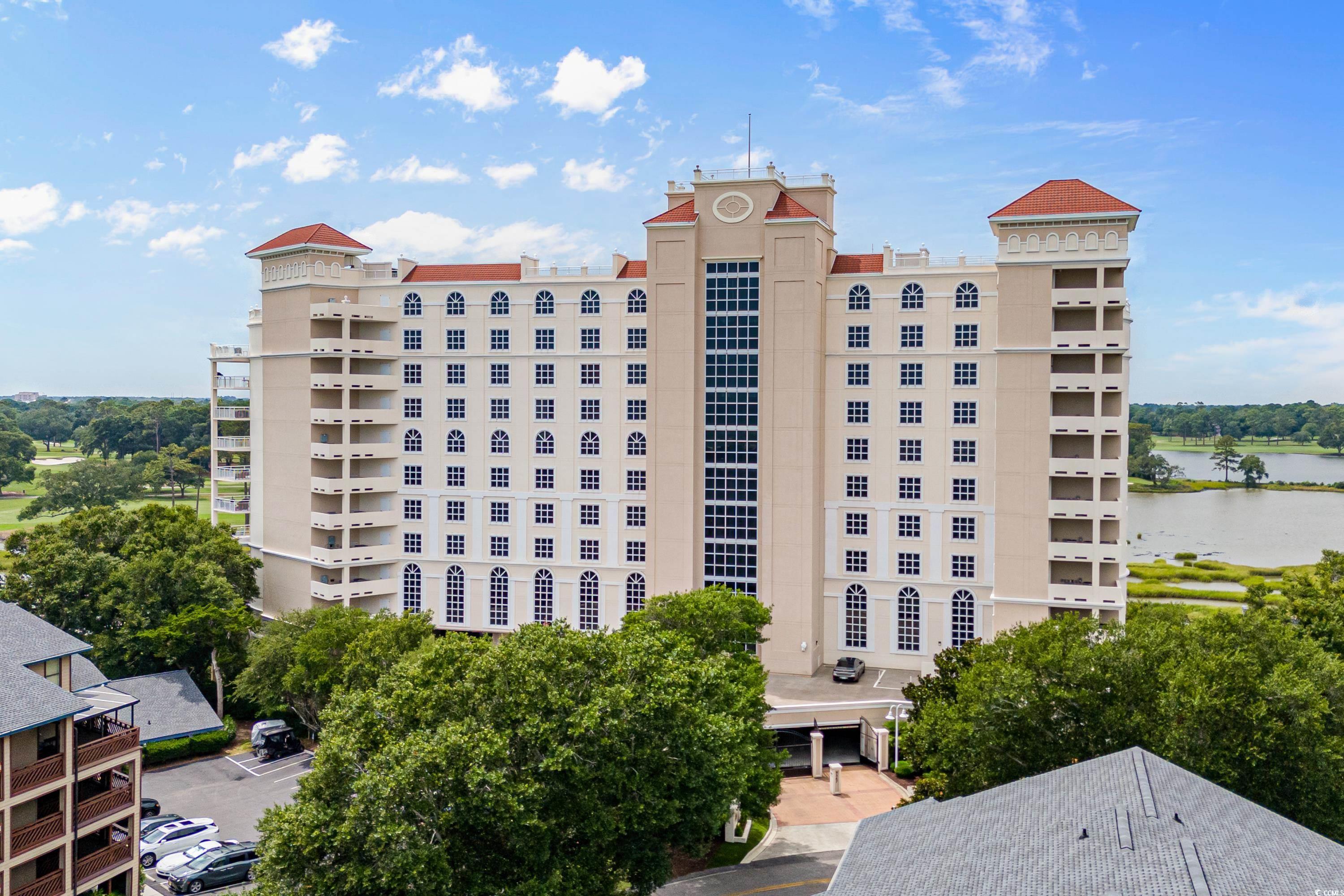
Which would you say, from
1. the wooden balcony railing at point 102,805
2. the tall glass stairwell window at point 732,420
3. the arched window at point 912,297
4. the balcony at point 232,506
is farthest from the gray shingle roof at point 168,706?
the arched window at point 912,297

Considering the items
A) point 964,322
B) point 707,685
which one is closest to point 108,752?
point 707,685

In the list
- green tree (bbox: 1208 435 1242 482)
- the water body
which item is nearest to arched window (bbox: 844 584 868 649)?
green tree (bbox: 1208 435 1242 482)

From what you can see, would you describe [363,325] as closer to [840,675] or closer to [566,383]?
[566,383]

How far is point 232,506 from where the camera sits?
6481cm

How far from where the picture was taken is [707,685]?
3203 cm

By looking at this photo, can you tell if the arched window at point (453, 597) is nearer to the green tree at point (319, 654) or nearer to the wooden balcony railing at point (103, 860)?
the green tree at point (319, 654)

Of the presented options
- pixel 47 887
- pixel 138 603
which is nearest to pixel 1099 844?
pixel 47 887

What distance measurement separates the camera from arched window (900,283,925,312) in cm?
5278

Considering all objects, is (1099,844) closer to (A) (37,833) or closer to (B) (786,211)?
(A) (37,833)

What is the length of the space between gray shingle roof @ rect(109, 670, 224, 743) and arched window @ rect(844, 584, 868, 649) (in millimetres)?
31740

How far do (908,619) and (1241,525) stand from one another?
8353cm

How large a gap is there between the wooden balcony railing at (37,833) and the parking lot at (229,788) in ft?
32.5

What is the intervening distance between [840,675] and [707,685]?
2101 centimetres

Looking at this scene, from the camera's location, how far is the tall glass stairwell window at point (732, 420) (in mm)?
53562
